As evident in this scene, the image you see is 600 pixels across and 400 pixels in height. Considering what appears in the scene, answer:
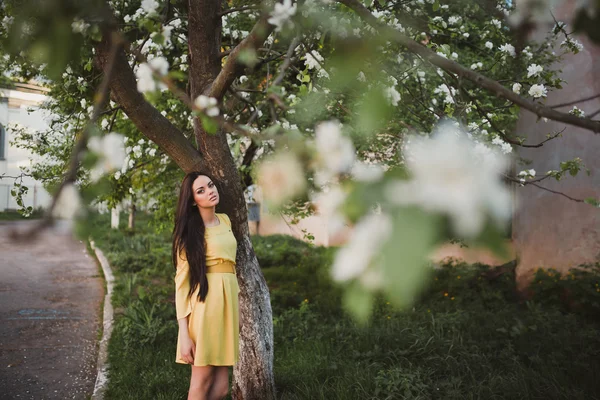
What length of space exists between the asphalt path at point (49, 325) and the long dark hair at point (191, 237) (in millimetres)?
704

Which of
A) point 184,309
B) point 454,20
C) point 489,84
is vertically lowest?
point 184,309

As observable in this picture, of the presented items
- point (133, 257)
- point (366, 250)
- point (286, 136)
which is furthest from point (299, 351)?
point (133, 257)

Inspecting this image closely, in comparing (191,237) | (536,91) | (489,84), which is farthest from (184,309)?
(536,91)

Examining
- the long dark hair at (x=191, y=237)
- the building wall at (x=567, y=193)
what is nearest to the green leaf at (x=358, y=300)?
the long dark hair at (x=191, y=237)

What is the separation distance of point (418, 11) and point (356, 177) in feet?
15.9

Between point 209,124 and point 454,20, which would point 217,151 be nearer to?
point 209,124

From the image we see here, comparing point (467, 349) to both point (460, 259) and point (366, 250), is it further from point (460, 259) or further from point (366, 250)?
point (366, 250)

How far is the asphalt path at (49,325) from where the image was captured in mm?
4465

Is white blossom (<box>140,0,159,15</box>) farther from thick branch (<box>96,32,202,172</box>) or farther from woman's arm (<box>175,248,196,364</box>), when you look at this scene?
woman's arm (<box>175,248,196,364</box>)

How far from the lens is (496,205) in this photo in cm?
73

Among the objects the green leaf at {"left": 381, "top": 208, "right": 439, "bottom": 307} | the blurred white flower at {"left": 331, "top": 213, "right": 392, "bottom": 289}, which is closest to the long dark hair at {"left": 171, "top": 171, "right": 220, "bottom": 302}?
the blurred white flower at {"left": 331, "top": 213, "right": 392, "bottom": 289}

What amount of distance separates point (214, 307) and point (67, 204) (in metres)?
2.11

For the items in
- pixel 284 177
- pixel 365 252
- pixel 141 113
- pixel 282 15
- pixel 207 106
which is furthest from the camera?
pixel 141 113

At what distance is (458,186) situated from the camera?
0.73 m
